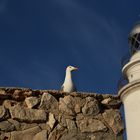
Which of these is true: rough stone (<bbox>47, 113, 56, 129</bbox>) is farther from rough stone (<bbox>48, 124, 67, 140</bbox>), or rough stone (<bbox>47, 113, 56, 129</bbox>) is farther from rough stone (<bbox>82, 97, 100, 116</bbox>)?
rough stone (<bbox>82, 97, 100, 116</bbox>)

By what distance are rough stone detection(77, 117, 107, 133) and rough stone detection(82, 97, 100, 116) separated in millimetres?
93

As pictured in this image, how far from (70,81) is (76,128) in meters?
0.83

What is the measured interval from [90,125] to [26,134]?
2.68 feet

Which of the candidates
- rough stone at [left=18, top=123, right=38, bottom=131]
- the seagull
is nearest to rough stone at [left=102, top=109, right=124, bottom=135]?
the seagull

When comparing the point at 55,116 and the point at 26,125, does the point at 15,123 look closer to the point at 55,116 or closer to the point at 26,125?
the point at 26,125

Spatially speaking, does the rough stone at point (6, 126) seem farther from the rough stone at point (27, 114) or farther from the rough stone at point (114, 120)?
the rough stone at point (114, 120)

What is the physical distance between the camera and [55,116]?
5.20m

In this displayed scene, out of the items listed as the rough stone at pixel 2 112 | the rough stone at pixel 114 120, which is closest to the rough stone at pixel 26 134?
the rough stone at pixel 2 112

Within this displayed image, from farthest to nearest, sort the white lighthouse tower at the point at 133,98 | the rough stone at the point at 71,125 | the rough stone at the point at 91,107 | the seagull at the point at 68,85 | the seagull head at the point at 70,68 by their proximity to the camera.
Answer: the white lighthouse tower at the point at 133,98 → the seagull head at the point at 70,68 → the seagull at the point at 68,85 → the rough stone at the point at 91,107 → the rough stone at the point at 71,125

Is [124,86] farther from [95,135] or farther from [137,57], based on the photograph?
[95,135]

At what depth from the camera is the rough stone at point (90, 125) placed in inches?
205

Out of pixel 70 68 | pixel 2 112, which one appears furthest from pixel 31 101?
pixel 70 68

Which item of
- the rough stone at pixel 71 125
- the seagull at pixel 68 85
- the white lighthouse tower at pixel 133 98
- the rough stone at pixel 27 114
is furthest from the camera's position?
the white lighthouse tower at pixel 133 98

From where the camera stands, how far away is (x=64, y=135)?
512 cm
